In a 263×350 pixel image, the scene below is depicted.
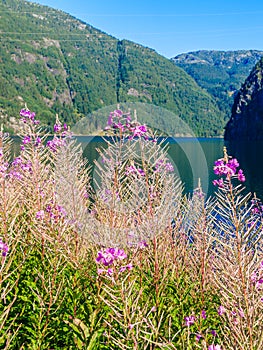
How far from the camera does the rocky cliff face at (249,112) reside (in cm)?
14038

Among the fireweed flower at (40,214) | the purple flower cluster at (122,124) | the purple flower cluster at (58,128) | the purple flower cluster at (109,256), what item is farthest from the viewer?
the purple flower cluster at (58,128)

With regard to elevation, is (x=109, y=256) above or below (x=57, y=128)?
below

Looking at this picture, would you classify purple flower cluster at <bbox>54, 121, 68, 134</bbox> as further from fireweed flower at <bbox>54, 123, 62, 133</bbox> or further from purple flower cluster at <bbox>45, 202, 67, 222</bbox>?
purple flower cluster at <bbox>45, 202, 67, 222</bbox>

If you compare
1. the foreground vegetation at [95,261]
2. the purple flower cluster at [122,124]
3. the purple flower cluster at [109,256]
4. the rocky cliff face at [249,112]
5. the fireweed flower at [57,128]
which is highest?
the rocky cliff face at [249,112]

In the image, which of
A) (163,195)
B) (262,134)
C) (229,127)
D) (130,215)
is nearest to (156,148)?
(163,195)

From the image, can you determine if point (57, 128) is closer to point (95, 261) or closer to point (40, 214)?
point (40, 214)

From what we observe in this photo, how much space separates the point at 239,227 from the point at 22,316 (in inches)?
110

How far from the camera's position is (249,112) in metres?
147

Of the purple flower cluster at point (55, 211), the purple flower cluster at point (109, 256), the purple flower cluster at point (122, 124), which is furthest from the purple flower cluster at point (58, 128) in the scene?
the purple flower cluster at point (109, 256)

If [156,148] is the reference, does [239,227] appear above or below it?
below

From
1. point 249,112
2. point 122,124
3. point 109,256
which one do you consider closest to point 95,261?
point 109,256

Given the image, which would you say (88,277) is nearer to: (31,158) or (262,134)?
(31,158)

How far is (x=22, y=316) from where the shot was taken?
4.20 metres

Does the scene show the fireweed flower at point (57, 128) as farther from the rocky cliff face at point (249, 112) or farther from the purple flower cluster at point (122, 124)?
the rocky cliff face at point (249, 112)
